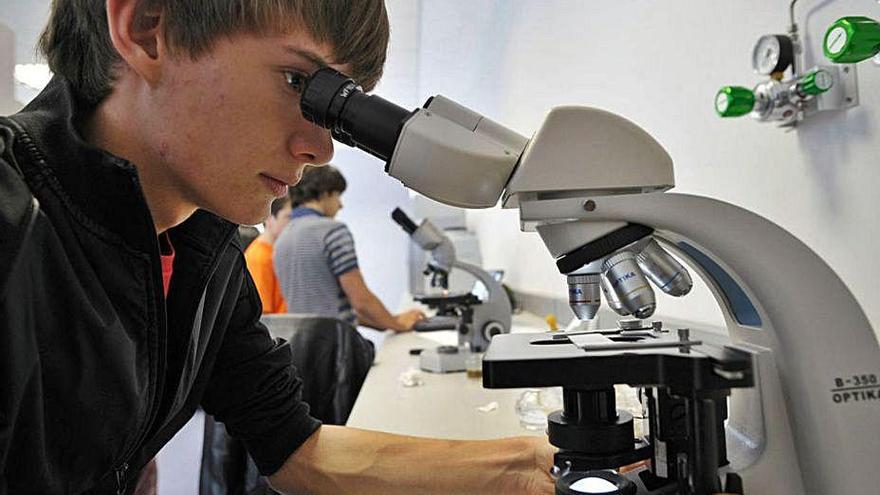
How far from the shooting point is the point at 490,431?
121 centimetres

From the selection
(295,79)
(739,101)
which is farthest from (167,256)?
(739,101)

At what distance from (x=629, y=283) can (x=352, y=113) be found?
0.99 ft

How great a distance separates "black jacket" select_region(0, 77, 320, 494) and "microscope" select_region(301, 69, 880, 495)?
1.01 feet

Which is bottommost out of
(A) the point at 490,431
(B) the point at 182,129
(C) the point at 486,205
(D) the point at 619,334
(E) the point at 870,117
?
(A) the point at 490,431

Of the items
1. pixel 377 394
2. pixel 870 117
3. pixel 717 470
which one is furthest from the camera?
pixel 377 394

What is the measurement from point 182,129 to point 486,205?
1.25 feet

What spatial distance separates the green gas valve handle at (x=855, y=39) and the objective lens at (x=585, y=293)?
52 centimetres

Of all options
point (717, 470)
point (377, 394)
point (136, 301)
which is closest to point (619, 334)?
point (717, 470)

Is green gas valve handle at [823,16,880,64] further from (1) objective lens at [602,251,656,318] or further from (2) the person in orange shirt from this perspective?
(2) the person in orange shirt

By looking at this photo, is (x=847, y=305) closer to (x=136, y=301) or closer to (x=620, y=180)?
(x=620, y=180)

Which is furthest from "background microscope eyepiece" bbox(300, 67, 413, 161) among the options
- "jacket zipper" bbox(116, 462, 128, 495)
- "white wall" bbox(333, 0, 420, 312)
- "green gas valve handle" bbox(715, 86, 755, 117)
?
"white wall" bbox(333, 0, 420, 312)

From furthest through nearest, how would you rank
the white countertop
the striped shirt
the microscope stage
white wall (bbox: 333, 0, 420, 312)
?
white wall (bbox: 333, 0, 420, 312) → the striped shirt → the white countertop → the microscope stage

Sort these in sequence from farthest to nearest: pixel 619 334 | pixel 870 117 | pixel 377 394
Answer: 1. pixel 377 394
2. pixel 870 117
3. pixel 619 334

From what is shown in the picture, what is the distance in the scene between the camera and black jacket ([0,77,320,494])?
576 millimetres
